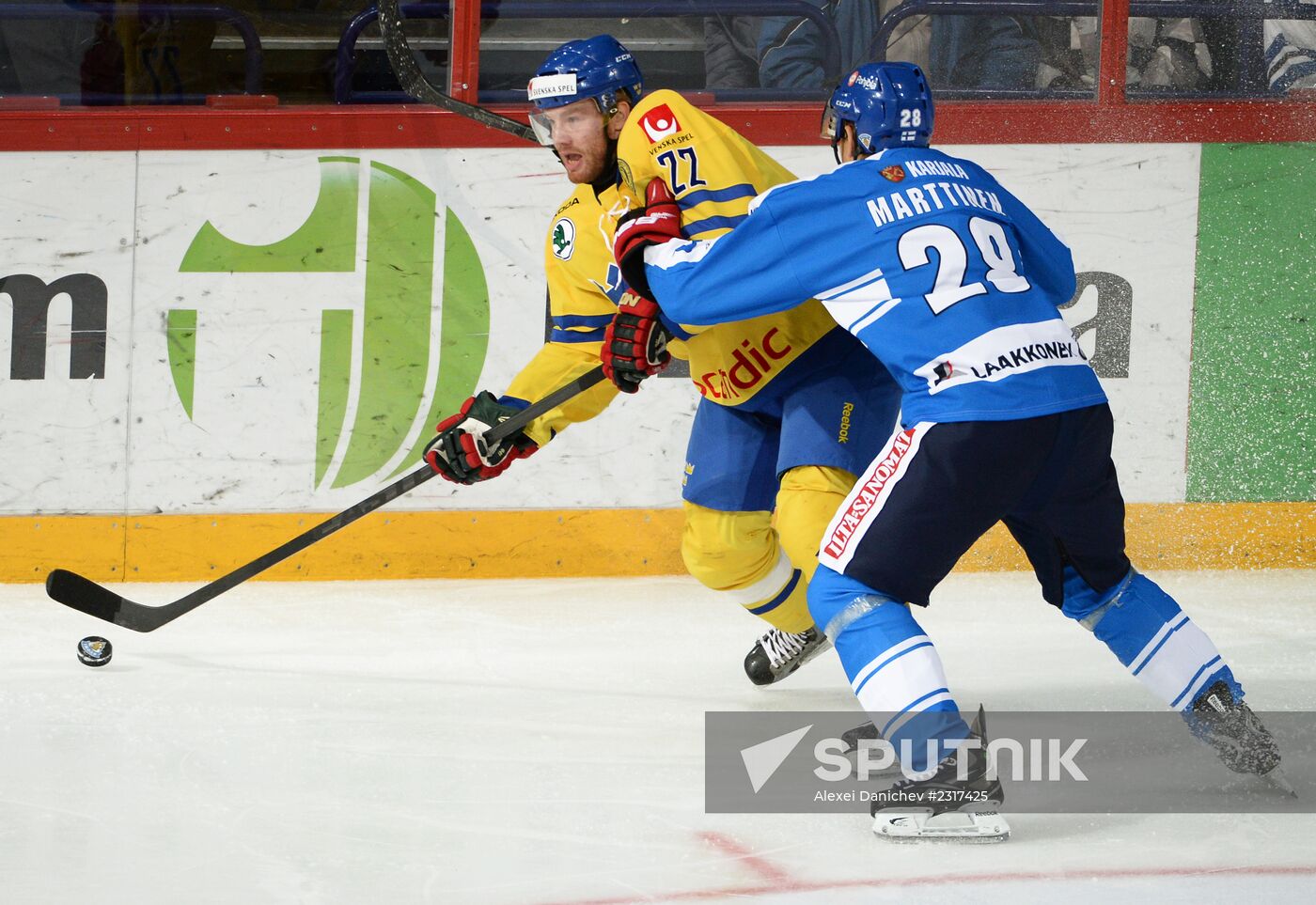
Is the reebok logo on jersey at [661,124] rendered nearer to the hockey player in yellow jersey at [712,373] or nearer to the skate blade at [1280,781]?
the hockey player in yellow jersey at [712,373]

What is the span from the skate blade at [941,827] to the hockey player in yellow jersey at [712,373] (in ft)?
1.62

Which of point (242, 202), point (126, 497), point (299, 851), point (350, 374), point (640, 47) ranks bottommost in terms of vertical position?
point (299, 851)

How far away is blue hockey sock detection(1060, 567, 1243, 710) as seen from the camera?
2.20 meters

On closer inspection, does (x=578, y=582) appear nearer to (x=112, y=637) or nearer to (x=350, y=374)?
(x=350, y=374)

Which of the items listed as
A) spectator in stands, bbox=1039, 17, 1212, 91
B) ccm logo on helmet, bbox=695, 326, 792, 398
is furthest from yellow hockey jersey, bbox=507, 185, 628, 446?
spectator in stands, bbox=1039, 17, 1212, 91

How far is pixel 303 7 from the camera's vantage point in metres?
4.30

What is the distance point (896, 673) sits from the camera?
6.49ft

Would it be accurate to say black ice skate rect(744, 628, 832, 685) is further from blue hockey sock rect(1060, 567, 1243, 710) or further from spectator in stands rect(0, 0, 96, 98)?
spectator in stands rect(0, 0, 96, 98)

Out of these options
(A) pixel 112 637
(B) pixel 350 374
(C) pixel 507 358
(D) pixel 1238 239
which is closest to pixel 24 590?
(A) pixel 112 637

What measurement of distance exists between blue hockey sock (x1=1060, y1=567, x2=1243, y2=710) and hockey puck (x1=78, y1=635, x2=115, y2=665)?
2.00 metres

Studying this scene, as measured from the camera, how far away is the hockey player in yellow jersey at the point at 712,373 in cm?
246

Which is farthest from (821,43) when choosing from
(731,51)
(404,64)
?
(404,64)

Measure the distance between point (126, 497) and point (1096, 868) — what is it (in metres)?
2.96

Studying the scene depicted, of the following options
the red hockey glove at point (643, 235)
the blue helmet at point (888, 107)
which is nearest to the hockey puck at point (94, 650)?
the red hockey glove at point (643, 235)
